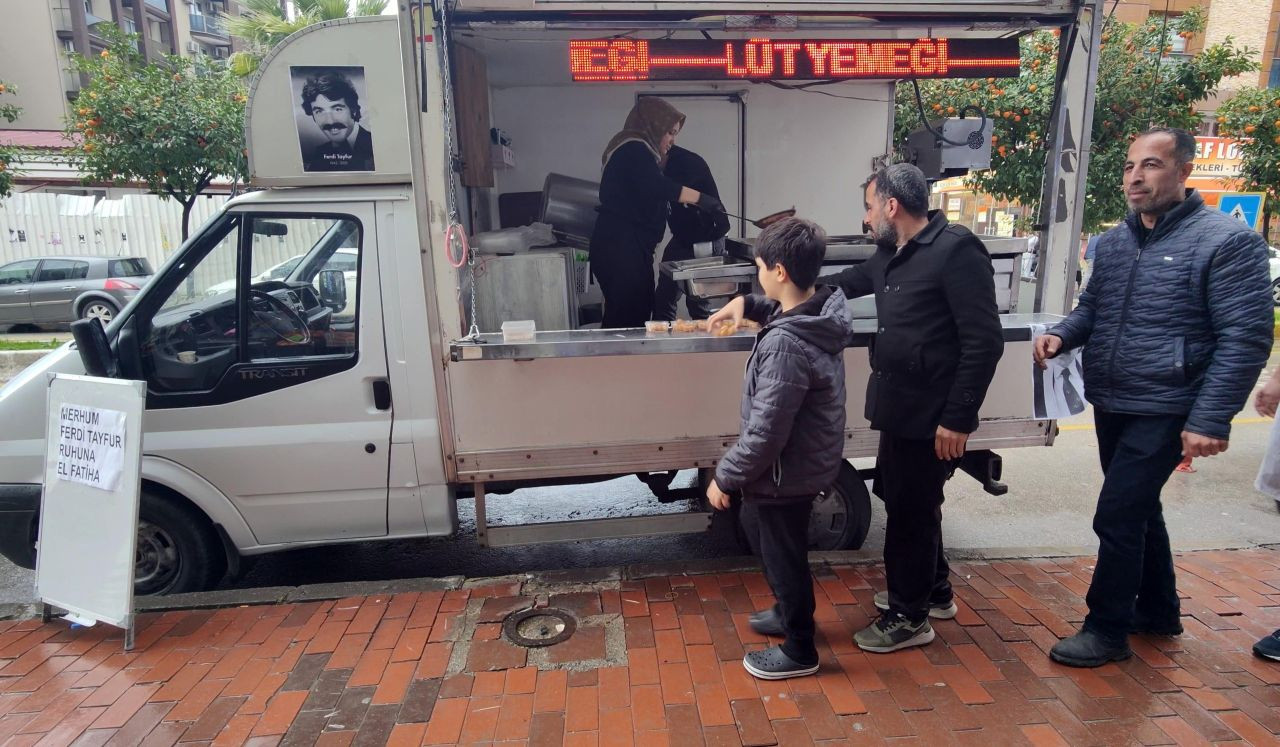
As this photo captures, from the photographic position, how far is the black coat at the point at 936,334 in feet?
8.64

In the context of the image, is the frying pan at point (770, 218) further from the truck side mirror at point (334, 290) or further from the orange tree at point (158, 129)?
the orange tree at point (158, 129)

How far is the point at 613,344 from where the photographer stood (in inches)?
128

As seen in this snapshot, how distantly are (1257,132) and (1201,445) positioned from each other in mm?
11584

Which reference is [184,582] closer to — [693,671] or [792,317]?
[693,671]

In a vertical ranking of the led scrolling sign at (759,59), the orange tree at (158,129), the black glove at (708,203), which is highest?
the orange tree at (158,129)

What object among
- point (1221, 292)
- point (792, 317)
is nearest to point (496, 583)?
A: point (792, 317)

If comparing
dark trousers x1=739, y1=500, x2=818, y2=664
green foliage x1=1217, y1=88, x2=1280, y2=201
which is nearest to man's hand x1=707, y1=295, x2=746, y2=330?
dark trousers x1=739, y1=500, x2=818, y2=664

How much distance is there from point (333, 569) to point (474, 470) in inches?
60.4

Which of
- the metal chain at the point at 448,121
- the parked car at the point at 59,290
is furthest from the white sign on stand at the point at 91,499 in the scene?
the parked car at the point at 59,290

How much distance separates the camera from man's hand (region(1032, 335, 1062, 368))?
3039 mm

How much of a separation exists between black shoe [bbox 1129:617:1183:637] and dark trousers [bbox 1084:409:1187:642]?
10cm

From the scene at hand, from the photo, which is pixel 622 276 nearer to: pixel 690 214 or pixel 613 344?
pixel 690 214

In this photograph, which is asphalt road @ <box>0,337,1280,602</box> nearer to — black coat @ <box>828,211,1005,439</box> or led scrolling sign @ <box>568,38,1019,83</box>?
black coat @ <box>828,211,1005,439</box>

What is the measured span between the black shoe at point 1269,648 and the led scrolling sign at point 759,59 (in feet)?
9.41
